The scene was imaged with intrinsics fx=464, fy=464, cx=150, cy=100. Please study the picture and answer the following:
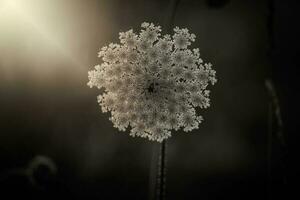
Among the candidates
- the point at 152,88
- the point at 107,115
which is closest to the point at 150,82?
the point at 152,88

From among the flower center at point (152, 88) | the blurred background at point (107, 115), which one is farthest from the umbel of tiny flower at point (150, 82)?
the blurred background at point (107, 115)

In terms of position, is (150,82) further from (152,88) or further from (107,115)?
(107,115)

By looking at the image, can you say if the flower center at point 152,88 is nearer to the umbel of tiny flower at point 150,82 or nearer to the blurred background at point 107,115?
the umbel of tiny flower at point 150,82

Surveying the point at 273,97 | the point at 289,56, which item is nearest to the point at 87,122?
the point at 273,97

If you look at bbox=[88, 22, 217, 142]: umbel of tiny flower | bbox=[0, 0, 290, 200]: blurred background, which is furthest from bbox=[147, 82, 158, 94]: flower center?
bbox=[0, 0, 290, 200]: blurred background

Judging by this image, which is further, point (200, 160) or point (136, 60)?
point (200, 160)

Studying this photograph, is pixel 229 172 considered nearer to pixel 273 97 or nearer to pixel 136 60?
pixel 273 97
